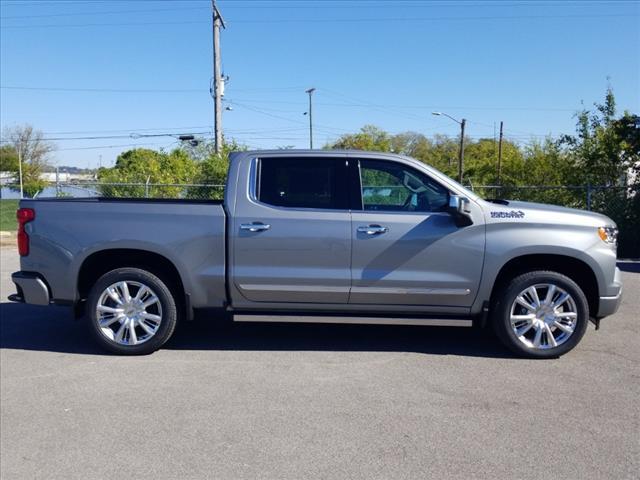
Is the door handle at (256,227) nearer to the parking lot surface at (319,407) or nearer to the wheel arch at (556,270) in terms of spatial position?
the parking lot surface at (319,407)

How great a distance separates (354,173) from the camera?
5.75 meters

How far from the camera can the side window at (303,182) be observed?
570 cm

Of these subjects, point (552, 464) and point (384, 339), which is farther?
point (384, 339)

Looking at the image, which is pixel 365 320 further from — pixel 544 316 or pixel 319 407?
A: pixel 544 316

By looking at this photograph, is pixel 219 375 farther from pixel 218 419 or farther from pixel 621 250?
pixel 621 250

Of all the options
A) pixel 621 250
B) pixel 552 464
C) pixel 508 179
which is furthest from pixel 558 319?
pixel 508 179

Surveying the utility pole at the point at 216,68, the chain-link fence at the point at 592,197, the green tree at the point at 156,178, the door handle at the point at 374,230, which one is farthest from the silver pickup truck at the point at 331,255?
the utility pole at the point at 216,68

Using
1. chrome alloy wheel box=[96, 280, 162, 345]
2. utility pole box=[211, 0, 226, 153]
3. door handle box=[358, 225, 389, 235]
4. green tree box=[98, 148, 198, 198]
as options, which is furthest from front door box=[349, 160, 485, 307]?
utility pole box=[211, 0, 226, 153]

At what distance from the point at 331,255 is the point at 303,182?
0.77 m

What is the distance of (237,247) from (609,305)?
3461mm

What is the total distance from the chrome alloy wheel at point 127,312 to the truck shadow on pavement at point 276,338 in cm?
37

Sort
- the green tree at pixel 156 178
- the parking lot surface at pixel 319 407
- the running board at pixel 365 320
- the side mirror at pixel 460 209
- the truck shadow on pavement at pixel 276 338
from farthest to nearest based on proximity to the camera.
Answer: the green tree at pixel 156 178
the truck shadow on pavement at pixel 276 338
the running board at pixel 365 320
the side mirror at pixel 460 209
the parking lot surface at pixel 319 407

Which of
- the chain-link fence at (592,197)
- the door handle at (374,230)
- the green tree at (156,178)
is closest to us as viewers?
the door handle at (374,230)

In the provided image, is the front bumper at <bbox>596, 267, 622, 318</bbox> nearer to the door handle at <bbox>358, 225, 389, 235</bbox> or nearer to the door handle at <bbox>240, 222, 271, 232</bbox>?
the door handle at <bbox>358, 225, 389, 235</bbox>
